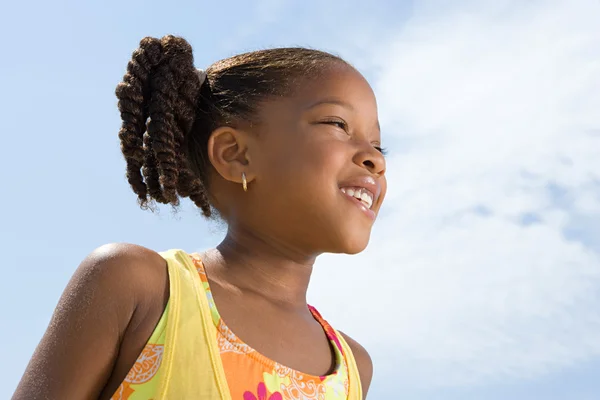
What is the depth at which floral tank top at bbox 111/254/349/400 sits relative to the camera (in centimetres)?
204

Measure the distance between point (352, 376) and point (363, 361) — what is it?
23cm

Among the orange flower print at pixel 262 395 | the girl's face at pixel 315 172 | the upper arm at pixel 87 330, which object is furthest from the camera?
the girl's face at pixel 315 172

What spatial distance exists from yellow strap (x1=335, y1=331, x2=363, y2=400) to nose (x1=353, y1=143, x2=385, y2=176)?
2.01ft

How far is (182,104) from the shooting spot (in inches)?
101

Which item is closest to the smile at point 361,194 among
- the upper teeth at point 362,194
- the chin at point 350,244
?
the upper teeth at point 362,194

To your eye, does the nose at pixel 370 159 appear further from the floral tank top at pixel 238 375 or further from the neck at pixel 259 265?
the floral tank top at pixel 238 375

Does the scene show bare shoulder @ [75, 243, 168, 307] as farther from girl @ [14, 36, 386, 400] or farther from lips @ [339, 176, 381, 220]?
lips @ [339, 176, 381, 220]

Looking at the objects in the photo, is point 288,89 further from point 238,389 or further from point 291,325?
point 238,389

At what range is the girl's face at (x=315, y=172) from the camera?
7.74 feet

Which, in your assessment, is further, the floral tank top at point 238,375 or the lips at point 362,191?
the lips at point 362,191

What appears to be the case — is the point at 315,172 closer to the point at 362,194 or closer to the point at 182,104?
the point at 362,194

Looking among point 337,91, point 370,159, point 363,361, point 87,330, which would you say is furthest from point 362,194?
point 87,330

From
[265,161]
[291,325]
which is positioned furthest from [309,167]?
[291,325]

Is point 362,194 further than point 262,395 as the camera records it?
Yes
